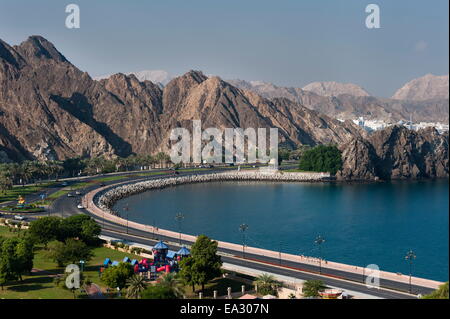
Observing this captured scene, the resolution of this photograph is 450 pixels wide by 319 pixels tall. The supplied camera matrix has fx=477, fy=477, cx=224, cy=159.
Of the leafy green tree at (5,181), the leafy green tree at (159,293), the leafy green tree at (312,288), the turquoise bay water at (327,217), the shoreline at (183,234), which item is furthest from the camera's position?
the leafy green tree at (5,181)

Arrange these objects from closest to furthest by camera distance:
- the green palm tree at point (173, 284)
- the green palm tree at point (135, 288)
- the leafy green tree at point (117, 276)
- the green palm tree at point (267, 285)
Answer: the green palm tree at point (173, 284) → the green palm tree at point (135, 288) → the green palm tree at point (267, 285) → the leafy green tree at point (117, 276)

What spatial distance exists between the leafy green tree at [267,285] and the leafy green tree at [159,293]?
36.5ft

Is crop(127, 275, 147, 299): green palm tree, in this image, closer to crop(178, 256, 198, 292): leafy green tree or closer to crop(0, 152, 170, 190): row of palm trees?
crop(178, 256, 198, 292): leafy green tree

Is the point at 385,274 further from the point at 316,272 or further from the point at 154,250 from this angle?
the point at 154,250

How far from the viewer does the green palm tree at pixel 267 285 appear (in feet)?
181

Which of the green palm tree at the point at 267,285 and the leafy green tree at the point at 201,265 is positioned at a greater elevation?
the leafy green tree at the point at 201,265

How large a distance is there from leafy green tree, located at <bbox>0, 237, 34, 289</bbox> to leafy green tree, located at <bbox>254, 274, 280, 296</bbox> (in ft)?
96.6

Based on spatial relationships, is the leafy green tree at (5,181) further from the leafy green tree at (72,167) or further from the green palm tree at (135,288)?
the green palm tree at (135,288)

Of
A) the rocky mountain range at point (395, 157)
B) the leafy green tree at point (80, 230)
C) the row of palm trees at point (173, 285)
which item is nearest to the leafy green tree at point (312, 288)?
the row of palm trees at point (173, 285)

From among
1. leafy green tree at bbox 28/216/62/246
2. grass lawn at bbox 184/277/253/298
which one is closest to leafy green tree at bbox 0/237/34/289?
leafy green tree at bbox 28/216/62/246

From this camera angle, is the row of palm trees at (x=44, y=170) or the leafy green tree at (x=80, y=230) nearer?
the leafy green tree at (x=80, y=230)
